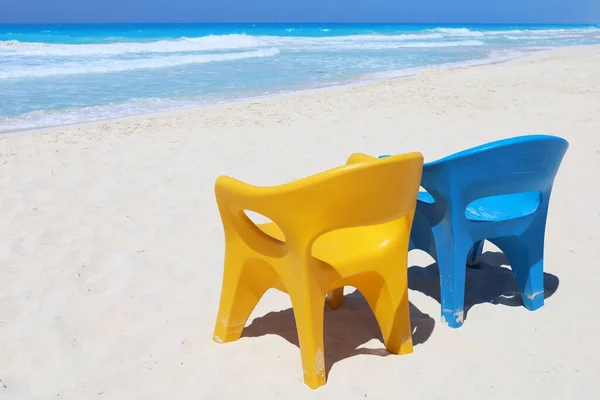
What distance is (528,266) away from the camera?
2850mm

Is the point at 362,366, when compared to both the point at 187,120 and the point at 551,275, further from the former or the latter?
the point at 187,120

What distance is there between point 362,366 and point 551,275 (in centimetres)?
147

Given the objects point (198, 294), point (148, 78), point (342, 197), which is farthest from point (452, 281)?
point (148, 78)

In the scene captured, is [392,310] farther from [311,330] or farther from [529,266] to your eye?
[529,266]

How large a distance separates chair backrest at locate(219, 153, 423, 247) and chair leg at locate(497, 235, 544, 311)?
98 cm

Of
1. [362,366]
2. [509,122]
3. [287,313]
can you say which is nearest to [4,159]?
[287,313]

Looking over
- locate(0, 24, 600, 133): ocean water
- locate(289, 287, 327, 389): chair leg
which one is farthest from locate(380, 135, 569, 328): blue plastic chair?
locate(0, 24, 600, 133): ocean water

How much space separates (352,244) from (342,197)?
0.52m

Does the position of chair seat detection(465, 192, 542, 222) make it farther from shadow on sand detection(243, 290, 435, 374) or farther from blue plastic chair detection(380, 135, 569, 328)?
shadow on sand detection(243, 290, 435, 374)

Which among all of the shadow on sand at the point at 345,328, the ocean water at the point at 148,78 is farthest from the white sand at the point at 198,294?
the ocean water at the point at 148,78

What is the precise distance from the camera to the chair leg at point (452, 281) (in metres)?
2.63

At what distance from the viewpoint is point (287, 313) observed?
116 inches

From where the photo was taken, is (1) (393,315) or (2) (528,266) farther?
(2) (528,266)

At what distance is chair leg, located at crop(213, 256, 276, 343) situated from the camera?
250 cm
